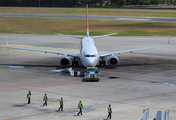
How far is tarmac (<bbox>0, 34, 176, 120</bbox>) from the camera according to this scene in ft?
103

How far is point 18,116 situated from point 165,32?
8474 cm

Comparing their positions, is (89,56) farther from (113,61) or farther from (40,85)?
(40,85)

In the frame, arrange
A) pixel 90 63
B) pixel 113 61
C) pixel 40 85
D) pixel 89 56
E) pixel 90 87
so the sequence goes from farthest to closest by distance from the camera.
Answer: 1. pixel 113 61
2. pixel 89 56
3. pixel 90 63
4. pixel 40 85
5. pixel 90 87

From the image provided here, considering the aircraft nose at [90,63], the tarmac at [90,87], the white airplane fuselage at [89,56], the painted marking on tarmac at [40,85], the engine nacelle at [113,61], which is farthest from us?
the engine nacelle at [113,61]

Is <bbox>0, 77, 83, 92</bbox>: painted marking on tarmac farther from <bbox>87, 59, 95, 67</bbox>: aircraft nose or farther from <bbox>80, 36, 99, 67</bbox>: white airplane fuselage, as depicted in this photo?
<bbox>80, 36, 99, 67</bbox>: white airplane fuselage

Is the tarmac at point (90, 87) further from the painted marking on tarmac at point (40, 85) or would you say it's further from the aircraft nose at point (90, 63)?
the aircraft nose at point (90, 63)

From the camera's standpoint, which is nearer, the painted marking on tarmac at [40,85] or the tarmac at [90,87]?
the tarmac at [90,87]

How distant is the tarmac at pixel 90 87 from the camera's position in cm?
3125

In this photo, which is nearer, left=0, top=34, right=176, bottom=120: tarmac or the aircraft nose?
left=0, top=34, right=176, bottom=120: tarmac

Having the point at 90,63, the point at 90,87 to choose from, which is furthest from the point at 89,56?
the point at 90,87

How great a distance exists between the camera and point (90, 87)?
137ft

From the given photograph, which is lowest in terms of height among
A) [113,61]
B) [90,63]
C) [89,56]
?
[113,61]

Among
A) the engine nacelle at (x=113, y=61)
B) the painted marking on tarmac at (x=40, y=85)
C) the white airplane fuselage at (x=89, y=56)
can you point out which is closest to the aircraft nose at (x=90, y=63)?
the white airplane fuselage at (x=89, y=56)

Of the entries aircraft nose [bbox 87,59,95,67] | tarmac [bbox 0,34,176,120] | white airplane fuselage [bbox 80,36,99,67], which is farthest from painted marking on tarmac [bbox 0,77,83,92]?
white airplane fuselage [bbox 80,36,99,67]
